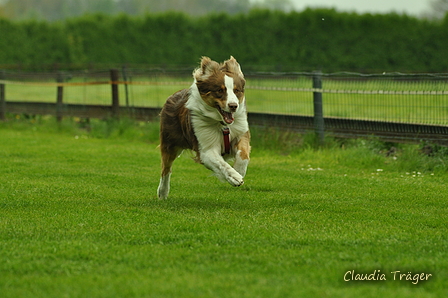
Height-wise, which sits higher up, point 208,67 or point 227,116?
point 208,67

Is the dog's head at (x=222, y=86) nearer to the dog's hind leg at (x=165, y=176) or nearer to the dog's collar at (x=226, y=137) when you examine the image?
the dog's collar at (x=226, y=137)

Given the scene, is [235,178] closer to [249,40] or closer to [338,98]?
[338,98]

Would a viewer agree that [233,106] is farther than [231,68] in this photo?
No

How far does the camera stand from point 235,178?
7.24 metres

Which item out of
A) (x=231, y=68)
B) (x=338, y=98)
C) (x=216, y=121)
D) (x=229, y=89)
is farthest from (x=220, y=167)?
(x=338, y=98)

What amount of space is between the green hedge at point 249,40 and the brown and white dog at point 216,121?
69.7 ft

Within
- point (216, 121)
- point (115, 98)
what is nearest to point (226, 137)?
point (216, 121)

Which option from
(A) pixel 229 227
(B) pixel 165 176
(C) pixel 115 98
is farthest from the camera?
(C) pixel 115 98

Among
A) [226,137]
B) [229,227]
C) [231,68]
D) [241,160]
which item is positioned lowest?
[229,227]

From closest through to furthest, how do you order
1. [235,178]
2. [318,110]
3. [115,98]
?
[235,178]
[318,110]
[115,98]

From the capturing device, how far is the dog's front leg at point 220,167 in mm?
7246

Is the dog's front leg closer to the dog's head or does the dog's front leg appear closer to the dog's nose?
the dog's head

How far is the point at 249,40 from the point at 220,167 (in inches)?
1165

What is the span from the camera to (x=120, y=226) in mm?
6410
